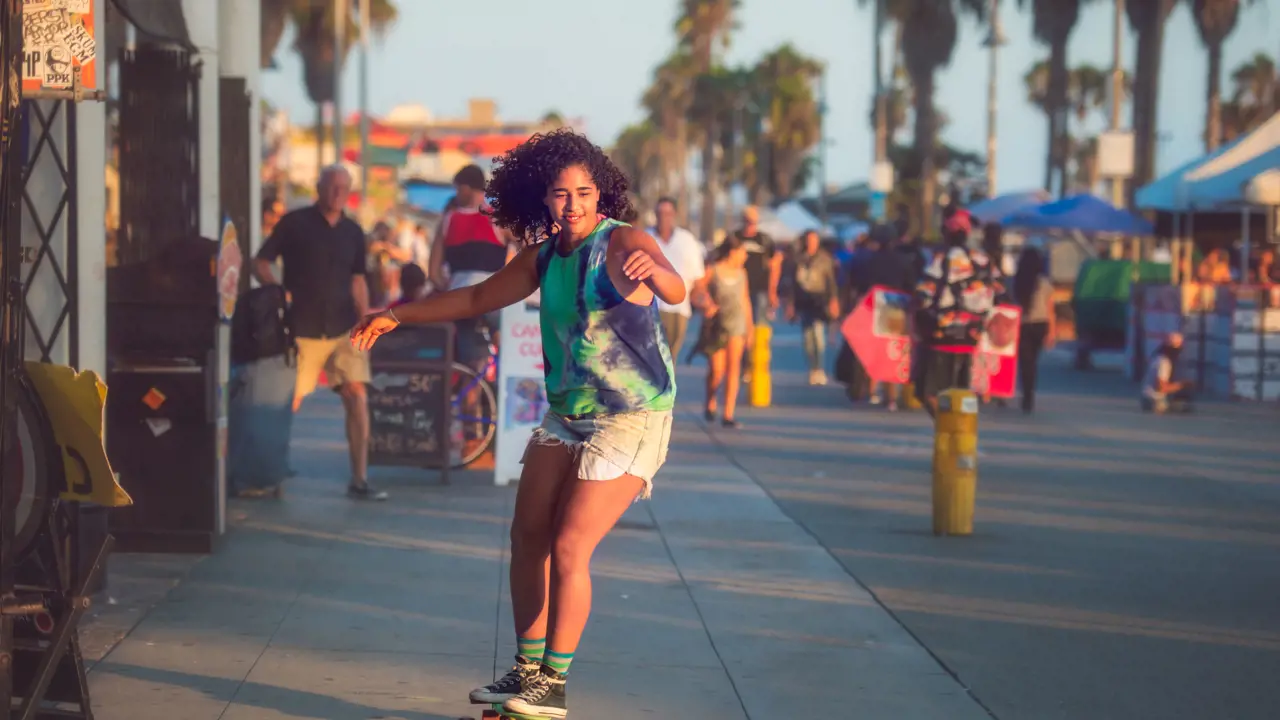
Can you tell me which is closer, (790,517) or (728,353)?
(790,517)

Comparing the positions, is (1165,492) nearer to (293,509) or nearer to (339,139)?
(293,509)

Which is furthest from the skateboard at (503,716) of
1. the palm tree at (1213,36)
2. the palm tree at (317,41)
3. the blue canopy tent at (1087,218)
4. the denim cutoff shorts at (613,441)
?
the palm tree at (317,41)

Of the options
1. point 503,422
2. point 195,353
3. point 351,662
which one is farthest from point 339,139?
point 351,662

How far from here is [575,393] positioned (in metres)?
5.66

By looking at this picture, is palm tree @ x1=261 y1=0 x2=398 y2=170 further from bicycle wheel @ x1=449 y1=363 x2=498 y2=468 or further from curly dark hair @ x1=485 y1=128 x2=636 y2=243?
curly dark hair @ x1=485 y1=128 x2=636 y2=243

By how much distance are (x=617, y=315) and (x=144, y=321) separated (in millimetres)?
4071

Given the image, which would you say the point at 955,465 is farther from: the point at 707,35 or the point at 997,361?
the point at 707,35

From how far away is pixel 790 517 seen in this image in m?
10.7

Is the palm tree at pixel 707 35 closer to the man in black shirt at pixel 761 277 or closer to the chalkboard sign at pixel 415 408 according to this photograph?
the man in black shirt at pixel 761 277

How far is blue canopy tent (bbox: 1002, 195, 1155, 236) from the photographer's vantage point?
2678 centimetres

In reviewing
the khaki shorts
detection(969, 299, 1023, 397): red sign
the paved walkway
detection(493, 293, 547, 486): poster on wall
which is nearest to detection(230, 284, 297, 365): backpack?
the khaki shorts

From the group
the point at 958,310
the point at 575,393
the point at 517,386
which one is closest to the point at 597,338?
the point at 575,393

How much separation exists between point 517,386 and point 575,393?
6.13 m

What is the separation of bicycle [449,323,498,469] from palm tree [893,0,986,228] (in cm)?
3786
